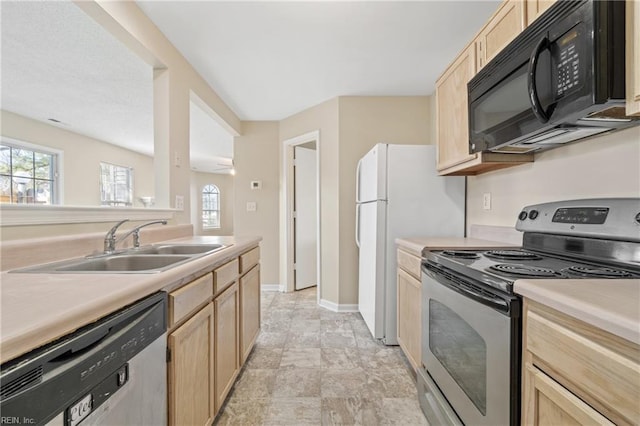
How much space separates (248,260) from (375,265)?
1.03 meters

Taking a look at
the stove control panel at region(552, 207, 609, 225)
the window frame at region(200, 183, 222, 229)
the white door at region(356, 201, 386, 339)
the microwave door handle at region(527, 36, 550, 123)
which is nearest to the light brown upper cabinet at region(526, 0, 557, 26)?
the microwave door handle at region(527, 36, 550, 123)

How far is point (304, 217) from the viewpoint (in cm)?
396

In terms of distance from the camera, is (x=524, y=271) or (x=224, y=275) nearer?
(x=524, y=271)

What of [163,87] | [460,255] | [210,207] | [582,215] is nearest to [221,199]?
[210,207]

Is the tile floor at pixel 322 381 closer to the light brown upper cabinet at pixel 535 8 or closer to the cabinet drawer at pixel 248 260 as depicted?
the cabinet drawer at pixel 248 260

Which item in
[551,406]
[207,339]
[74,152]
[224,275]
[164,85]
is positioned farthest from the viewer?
[74,152]

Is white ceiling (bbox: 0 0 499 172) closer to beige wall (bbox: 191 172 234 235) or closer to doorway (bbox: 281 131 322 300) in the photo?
doorway (bbox: 281 131 322 300)

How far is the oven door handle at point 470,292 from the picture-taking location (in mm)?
895

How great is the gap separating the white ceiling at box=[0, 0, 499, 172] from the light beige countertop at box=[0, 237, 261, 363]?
5.71ft

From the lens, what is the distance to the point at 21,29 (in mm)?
2023

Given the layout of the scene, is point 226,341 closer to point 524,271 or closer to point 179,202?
point 179,202

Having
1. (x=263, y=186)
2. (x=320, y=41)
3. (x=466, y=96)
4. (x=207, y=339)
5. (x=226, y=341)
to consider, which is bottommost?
(x=226, y=341)

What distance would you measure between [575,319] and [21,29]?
3.48 m

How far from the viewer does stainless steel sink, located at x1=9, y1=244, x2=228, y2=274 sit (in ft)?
3.57
